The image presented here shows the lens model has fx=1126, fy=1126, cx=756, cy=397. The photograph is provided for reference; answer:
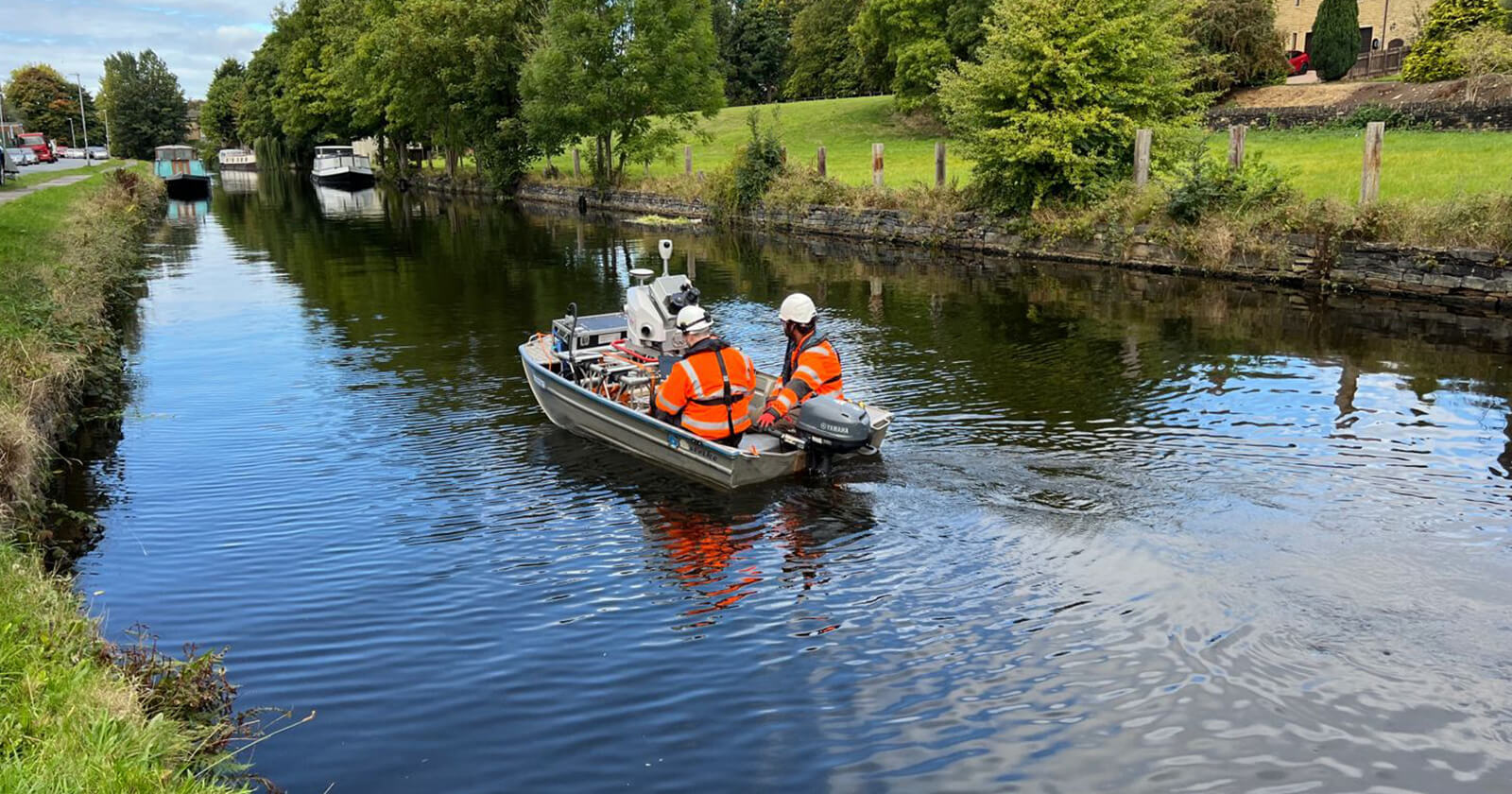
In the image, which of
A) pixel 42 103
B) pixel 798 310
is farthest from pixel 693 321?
pixel 42 103

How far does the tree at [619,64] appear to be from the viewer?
39.3 meters

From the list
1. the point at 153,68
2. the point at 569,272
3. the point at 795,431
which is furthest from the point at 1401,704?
the point at 153,68

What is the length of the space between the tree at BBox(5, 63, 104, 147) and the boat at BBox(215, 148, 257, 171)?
44814mm

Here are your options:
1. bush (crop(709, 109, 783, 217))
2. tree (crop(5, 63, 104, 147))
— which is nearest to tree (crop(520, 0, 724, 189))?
bush (crop(709, 109, 783, 217))

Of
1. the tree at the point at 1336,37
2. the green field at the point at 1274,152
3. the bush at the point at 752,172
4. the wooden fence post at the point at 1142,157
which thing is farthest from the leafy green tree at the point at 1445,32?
the bush at the point at 752,172

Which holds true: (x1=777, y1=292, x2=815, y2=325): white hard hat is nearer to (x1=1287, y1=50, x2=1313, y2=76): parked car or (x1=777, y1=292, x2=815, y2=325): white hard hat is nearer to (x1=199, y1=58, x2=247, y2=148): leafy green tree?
(x1=1287, y1=50, x2=1313, y2=76): parked car

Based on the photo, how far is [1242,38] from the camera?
1609 inches

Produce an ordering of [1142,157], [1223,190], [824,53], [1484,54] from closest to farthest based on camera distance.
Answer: [1223,190] → [1142,157] → [1484,54] → [824,53]

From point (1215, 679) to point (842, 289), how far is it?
15878 mm

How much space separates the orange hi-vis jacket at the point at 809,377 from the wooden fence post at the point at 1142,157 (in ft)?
49.5

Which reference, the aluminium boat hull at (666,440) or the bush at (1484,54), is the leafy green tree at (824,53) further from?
the aluminium boat hull at (666,440)

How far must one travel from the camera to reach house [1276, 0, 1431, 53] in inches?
1769

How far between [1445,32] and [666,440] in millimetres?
35661

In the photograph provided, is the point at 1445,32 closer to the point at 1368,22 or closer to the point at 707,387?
the point at 1368,22
